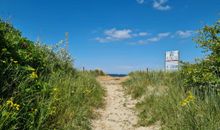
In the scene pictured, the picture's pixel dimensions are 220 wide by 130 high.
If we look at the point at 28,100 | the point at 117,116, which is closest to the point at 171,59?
the point at 117,116

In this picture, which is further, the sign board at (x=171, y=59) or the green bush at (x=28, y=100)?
the sign board at (x=171, y=59)

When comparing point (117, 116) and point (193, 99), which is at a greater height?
point (193, 99)

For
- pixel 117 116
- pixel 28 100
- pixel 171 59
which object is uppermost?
pixel 171 59

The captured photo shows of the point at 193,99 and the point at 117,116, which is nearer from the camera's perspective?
the point at 193,99

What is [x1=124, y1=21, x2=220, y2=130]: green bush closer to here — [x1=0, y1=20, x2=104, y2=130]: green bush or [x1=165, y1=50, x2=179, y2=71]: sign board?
[x1=0, y1=20, x2=104, y2=130]: green bush

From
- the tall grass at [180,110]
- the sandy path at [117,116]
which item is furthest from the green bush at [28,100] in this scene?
the tall grass at [180,110]

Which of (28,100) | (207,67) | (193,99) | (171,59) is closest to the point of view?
(28,100)

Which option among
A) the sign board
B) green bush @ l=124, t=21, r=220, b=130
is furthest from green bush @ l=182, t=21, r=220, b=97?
the sign board

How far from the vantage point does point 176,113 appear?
8.13 meters

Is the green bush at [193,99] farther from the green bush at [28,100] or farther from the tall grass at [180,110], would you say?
the green bush at [28,100]

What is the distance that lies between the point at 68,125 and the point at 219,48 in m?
5.21

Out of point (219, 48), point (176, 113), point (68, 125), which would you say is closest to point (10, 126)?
point (68, 125)

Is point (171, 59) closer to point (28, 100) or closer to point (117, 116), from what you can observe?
point (117, 116)

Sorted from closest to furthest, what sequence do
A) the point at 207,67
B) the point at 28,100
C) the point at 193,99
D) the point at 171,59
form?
the point at 28,100
the point at 193,99
the point at 207,67
the point at 171,59
